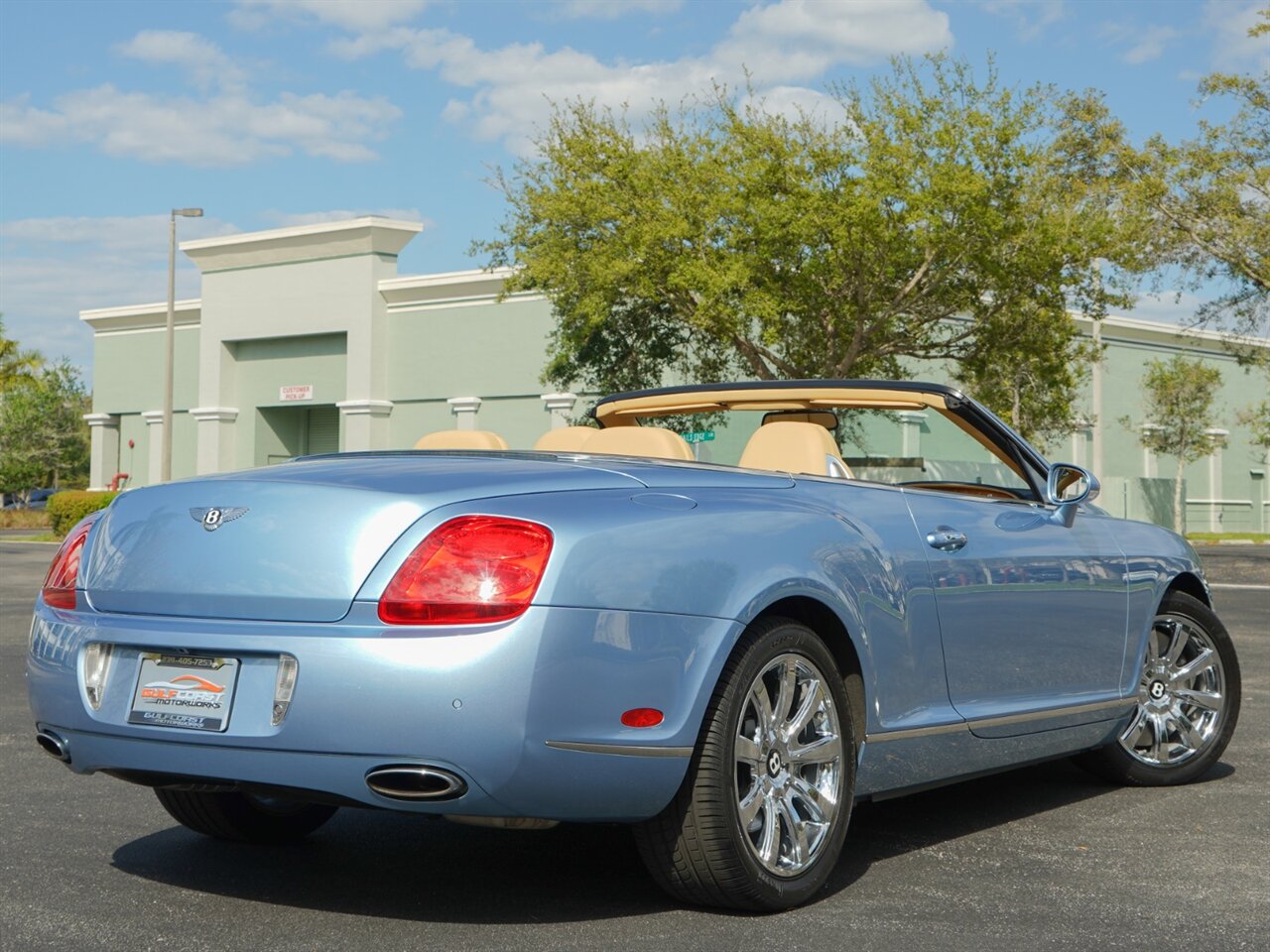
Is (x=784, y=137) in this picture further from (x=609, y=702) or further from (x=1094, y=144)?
(x=609, y=702)

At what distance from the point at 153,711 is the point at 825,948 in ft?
5.81

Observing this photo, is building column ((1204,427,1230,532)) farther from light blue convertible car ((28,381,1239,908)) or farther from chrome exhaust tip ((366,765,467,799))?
chrome exhaust tip ((366,765,467,799))

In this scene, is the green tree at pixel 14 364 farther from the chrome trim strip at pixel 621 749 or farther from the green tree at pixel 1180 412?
the chrome trim strip at pixel 621 749

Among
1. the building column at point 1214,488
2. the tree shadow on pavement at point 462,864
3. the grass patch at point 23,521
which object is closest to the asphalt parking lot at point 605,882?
the tree shadow on pavement at point 462,864

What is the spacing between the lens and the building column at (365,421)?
46062 mm

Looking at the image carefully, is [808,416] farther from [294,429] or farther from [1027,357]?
[294,429]

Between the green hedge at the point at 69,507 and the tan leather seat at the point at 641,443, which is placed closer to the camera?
the tan leather seat at the point at 641,443

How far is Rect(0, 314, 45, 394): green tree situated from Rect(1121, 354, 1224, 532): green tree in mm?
41292

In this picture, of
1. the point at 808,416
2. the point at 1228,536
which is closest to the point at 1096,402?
the point at 1228,536

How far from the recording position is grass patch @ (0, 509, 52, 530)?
171 ft

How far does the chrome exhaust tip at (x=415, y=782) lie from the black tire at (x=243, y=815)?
1.41 metres

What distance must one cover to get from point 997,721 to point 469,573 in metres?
2.20

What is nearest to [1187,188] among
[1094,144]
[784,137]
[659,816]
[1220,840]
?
[1094,144]

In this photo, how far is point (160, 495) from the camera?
4570 millimetres
